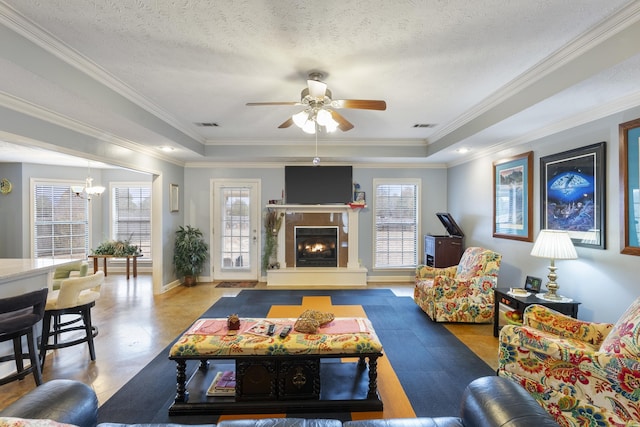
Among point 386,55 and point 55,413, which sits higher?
point 386,55

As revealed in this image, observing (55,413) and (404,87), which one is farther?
(404,87)

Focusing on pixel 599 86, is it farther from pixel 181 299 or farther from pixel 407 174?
pixel 181 299

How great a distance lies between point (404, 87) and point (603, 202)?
2.13 meters

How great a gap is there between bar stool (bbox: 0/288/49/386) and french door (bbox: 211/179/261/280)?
12.2 feet

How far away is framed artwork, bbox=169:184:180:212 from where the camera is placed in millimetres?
5545

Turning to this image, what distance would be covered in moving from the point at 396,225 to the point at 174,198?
4366mm

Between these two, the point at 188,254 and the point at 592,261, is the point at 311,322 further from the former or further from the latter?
the point at 188,254

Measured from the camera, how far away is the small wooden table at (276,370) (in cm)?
217

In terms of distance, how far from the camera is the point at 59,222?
6.51 m

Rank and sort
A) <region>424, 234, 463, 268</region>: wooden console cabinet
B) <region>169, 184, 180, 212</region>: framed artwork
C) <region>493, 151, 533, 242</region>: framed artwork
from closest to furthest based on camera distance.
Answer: <region>493, 151, 533, 242</region>: framed artwork
<region>424, 234, 463, 268</region>: wooden console cabinet
<region>169, 184, 180, 212</region>: framed artwork

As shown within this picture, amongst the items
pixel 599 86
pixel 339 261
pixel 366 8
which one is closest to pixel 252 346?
pixel 366 8

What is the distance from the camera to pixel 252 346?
2.17 m

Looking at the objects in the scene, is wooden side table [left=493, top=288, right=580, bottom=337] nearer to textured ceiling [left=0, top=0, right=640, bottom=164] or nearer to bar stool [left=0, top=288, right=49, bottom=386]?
textured ceiling [left=0, top=0, right=640, bottom=164]

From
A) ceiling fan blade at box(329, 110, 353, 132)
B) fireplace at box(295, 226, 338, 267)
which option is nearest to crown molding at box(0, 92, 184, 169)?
ceiling fan blade at box(329, 110, 353, 132)
